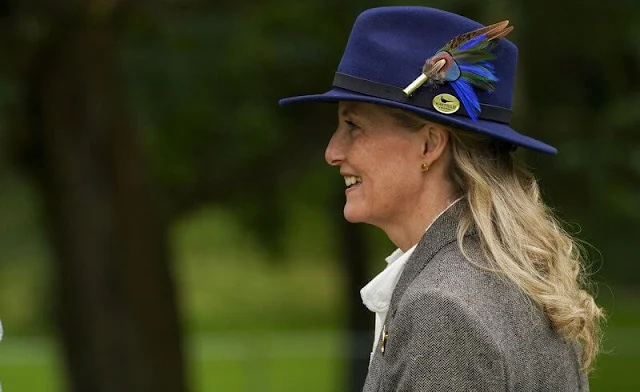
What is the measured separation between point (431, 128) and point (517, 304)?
1.39 ft

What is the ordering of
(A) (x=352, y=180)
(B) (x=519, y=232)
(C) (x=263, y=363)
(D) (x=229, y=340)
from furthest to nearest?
(D) (x=229, y=340) → (C) (x=263, y=363) → (A) (x=352, y=180) → (B) (x=519, y=232)

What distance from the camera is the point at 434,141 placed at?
256cm

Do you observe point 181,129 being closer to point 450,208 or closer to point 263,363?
point 263,363

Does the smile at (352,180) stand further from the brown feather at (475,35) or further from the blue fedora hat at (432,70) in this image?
the brown feather at (475,35)

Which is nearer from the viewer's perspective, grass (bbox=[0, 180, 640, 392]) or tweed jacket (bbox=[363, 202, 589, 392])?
tweed jacket (bbox=[363, 202, 589, 392])

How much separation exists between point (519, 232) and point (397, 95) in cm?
38

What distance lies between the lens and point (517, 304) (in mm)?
2359

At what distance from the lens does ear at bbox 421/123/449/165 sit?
8.38ft

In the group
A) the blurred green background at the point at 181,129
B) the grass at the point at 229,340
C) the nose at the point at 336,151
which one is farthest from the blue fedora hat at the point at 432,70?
the blurred green background at the point at 181,129

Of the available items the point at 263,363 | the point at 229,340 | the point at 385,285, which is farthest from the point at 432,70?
the point at 229,340

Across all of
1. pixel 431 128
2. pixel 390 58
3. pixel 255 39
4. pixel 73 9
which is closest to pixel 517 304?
pixel 431 128

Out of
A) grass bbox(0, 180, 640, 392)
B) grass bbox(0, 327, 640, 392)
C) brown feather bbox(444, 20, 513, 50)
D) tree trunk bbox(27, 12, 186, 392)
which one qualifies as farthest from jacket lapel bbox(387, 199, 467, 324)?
grass bbox(0, 327, 640, 392)

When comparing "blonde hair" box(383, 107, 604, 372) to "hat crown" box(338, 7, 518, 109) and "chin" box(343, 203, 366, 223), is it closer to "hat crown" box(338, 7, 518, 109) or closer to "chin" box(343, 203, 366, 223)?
"hat crown" box(338, 7, 518, 109)

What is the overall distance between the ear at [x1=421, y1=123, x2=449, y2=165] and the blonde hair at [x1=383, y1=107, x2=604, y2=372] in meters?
0.02
